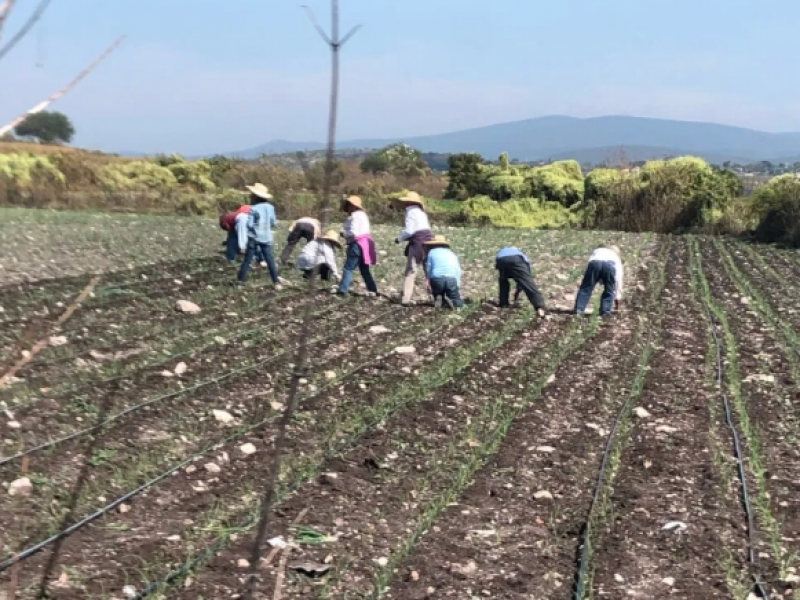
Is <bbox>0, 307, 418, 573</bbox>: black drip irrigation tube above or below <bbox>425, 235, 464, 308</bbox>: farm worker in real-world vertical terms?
below

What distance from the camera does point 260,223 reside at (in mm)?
9938

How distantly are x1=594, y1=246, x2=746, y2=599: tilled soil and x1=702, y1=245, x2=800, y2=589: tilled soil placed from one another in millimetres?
154

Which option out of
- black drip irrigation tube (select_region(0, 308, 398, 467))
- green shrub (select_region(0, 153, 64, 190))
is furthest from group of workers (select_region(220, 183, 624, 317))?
green shrub (select_region(0, 153, 64, 190))

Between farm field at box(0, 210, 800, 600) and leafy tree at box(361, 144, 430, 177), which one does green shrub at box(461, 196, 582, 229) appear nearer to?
leafy tree at box(361, 144, 430, 177)

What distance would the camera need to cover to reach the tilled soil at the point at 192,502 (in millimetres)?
3547

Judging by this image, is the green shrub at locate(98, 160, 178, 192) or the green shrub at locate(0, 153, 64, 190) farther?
the green shrub at locate(98, 160, 178, 192)

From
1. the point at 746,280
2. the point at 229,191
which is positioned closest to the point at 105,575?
the point at 746,280

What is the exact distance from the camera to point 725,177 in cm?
3009

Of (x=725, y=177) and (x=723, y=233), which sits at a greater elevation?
(x=725, y=177)

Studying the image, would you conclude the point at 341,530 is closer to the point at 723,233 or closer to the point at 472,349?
the point at 472,349

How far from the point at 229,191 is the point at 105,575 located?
2669 cm

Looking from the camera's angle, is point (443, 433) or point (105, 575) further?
point (443, 433)

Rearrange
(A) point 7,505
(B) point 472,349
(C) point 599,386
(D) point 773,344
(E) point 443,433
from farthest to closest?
(D) point 773,344 < (B) point 472,349 < (C) point 599,386 < (E) point 443,433 < (A) point 7,505

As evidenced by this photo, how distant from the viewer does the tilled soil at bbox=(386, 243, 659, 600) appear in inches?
142
